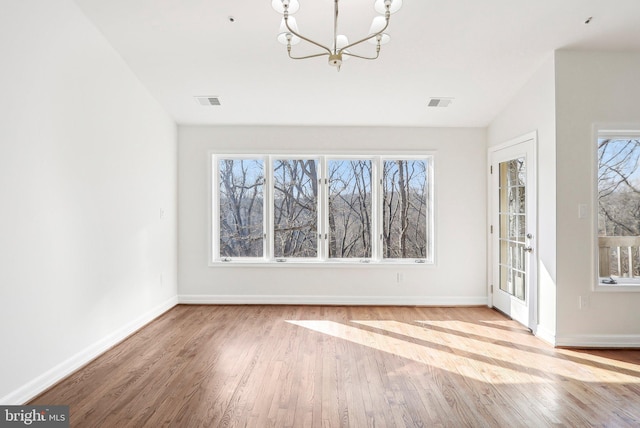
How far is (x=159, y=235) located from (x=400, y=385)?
332cm

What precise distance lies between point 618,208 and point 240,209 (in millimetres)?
4322

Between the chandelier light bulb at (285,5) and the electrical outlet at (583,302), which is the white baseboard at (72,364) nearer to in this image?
the chandelier light bulb at (285,5)

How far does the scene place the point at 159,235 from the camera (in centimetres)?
470

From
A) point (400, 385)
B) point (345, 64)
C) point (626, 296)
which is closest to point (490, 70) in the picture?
point (345, 64)

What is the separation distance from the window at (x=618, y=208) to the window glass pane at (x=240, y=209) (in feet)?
12.8

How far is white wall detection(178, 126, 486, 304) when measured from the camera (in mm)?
5141

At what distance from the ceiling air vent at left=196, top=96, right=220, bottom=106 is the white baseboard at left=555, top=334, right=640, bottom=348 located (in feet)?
14.5

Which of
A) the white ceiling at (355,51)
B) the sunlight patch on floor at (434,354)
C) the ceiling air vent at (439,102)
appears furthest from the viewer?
the ceiling air vent at (439,102)

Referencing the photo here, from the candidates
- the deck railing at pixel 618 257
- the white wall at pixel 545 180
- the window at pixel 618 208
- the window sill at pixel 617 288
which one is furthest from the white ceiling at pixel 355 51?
the window sill at pixel 617 288

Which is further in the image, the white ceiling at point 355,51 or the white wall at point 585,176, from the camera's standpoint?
the white wall at point 585,176

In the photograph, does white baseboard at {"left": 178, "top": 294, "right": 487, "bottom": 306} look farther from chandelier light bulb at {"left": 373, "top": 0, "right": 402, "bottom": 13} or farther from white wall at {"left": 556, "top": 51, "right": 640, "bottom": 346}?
chandelier light bulb at {"left": 373, "top": 0, "right": 402, "bottom": 13}

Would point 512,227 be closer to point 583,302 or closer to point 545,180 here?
point 545,180

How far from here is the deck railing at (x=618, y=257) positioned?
3.70 metres

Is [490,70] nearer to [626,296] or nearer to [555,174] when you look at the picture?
[555,174]
